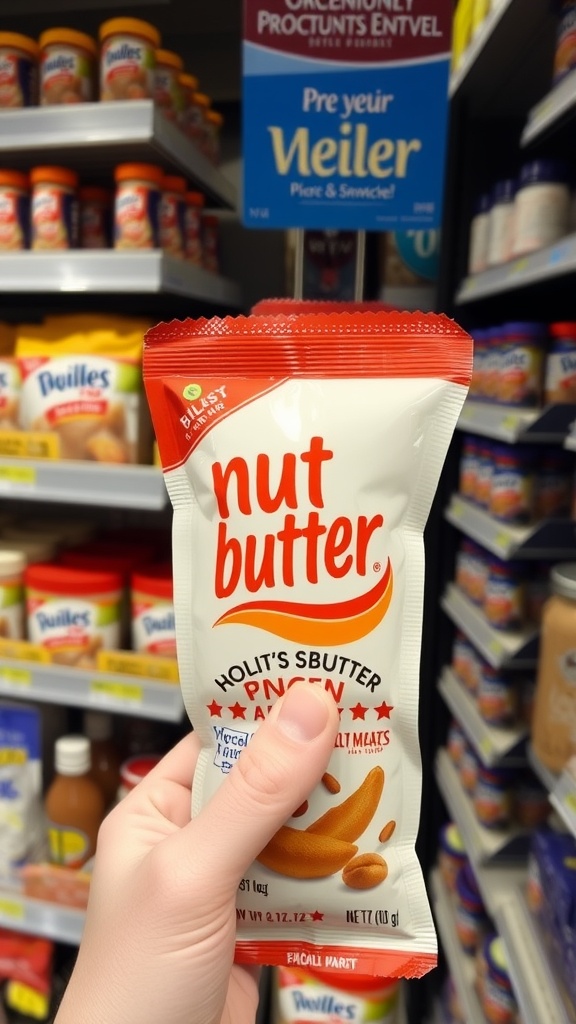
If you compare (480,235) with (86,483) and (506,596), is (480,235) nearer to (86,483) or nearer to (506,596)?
(506,596)

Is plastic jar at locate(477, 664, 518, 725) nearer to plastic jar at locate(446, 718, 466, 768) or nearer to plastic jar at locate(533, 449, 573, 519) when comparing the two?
plastic jar at locate(446, 718, 466, 768)

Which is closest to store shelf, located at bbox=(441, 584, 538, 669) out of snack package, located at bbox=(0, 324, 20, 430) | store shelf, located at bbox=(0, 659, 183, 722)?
store shelf, located at bbox=(0, 659, 183, 722)

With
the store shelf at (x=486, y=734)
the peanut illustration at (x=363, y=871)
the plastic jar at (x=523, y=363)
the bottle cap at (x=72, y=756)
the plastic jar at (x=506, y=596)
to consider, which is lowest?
the bottle cap at (x=72, y=756)

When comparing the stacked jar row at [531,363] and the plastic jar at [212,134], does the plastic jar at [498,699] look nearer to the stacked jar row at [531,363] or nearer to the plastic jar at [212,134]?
the stacked jar row at [531,363]

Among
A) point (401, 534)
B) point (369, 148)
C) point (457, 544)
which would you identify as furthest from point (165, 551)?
point (401, 534)

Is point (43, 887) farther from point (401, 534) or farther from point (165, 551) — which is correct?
point (401, 534)

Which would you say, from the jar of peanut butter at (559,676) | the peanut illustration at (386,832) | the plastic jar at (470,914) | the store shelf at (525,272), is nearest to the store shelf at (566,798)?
the jar of peanut butter at (559,676)

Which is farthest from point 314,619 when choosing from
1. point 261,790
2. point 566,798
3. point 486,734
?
point 486,734
